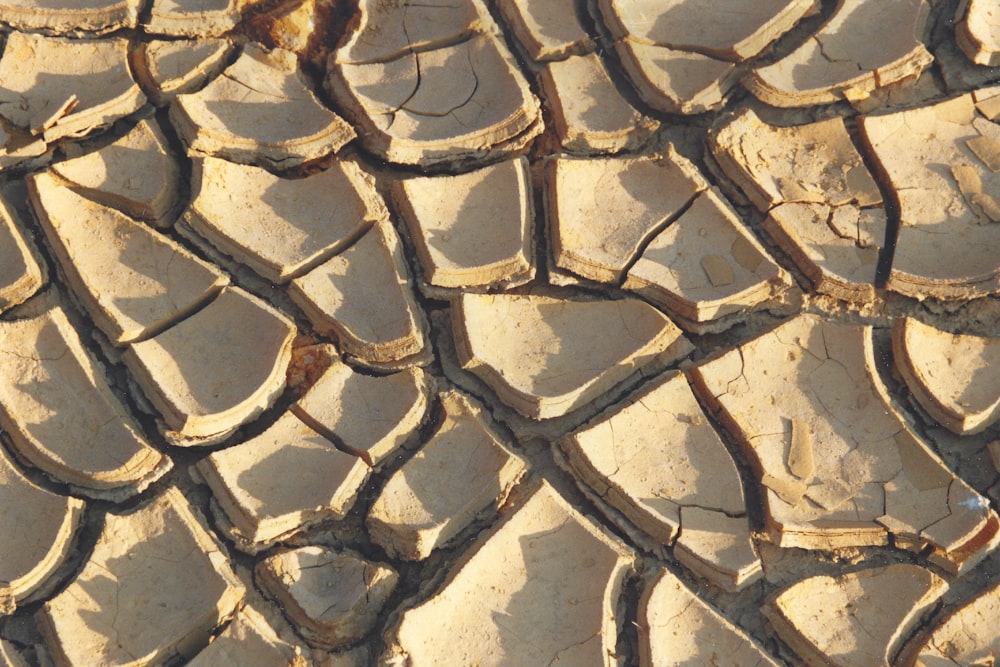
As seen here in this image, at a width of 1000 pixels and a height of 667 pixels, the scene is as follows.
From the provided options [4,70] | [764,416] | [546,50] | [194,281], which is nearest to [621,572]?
[764,416]

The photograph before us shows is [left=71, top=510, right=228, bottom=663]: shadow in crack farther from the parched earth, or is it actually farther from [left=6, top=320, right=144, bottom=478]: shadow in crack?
[left=6, top=320, right=144, bottom=478]: shadow in crack

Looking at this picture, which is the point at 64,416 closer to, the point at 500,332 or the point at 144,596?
the point at 144,596

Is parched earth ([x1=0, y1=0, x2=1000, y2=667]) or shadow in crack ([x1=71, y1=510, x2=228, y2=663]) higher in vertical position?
parched earth ([x1=0, y1=0, x2=1000, y2=667])

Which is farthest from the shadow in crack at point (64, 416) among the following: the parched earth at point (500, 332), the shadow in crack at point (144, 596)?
the shadow in crack at point (144, 596)

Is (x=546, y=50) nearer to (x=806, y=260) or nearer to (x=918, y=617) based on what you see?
(x=806, y=260)

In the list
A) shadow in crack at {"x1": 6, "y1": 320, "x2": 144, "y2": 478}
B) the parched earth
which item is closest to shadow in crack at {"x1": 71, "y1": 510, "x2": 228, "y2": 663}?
the parched earth

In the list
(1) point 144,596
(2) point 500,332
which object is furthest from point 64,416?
(2) point 500,332

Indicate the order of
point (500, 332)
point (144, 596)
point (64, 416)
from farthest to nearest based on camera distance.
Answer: point (500, 332) → point (64, 416) → point (144, 596)

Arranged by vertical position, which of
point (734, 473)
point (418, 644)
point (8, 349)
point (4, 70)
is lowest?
point (418, 644)
